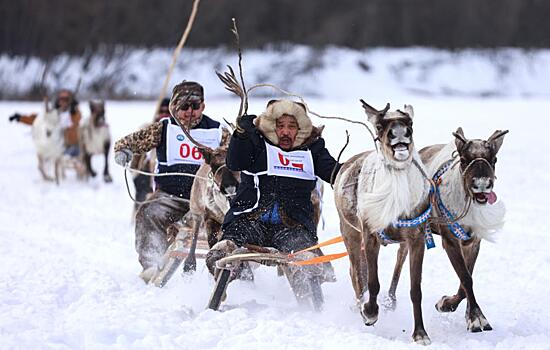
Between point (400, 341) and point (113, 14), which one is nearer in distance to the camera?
point (400, 341)

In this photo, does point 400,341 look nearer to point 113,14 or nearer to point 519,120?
point 519,120

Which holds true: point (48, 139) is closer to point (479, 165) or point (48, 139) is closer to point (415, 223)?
point (415, 223)

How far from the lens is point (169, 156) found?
6602mm

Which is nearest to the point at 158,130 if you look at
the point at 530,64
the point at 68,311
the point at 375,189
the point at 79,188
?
the point at 68,311

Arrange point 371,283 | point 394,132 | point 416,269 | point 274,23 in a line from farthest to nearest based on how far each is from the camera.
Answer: point 274,23 → point 371,283 → point 416,269 → point 394,132

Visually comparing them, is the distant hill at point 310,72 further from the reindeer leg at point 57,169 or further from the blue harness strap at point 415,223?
the blue harness strap at point 415,223

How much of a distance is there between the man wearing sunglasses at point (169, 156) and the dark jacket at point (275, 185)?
1.00 metres

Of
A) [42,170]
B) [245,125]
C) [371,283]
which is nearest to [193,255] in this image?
[245,125]

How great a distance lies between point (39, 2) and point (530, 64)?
17.2 metres

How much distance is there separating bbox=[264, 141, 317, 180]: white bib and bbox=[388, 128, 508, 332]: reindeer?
0.76m

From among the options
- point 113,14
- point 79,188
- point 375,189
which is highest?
point 113,14

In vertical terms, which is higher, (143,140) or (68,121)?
(143,140)

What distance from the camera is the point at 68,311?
16.6 ft

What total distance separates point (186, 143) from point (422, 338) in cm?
273
